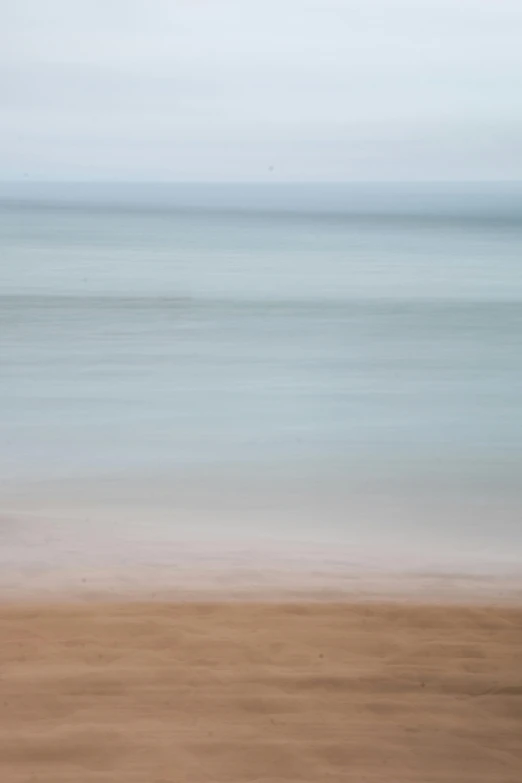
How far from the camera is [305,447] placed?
3859mm

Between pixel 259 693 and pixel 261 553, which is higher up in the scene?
pixel 261 553

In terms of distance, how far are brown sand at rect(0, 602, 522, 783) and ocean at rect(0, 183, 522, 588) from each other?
704 millimetres

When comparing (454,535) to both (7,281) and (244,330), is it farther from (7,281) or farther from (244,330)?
(7,281)

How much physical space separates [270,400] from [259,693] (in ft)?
11.7

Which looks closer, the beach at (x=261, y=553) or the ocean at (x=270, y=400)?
the beach at (x=261, y=553)

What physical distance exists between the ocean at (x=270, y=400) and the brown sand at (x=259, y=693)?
2.31ft

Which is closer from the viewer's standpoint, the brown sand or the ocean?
the brown sand

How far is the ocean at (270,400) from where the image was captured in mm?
2924

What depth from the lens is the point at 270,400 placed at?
199 inches

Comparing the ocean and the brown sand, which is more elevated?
the ocean

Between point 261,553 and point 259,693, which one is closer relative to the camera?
point 259,693

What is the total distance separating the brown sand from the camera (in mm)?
1324

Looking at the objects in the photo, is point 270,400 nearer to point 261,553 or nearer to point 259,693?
point 261,553

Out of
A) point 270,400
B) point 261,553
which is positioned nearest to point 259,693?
point 261,553
